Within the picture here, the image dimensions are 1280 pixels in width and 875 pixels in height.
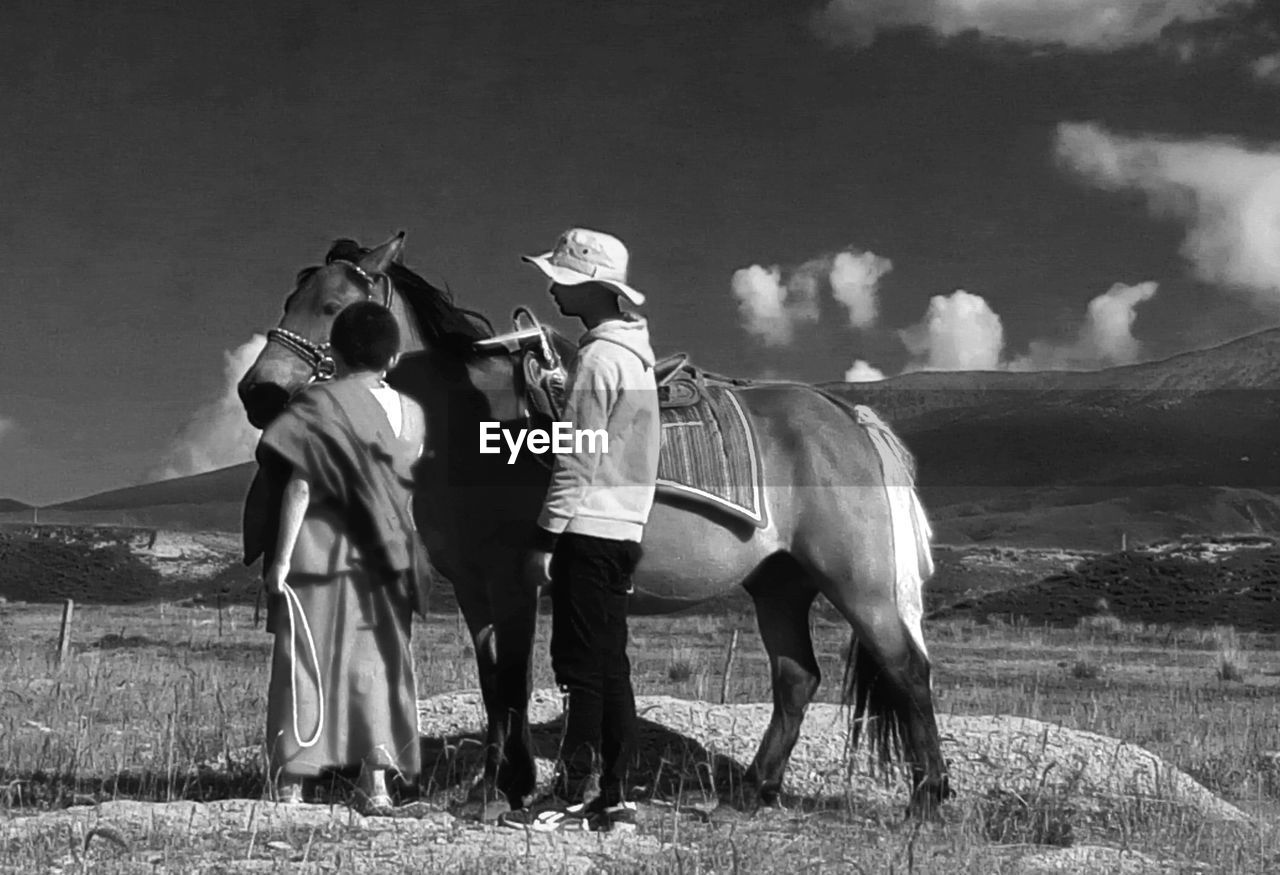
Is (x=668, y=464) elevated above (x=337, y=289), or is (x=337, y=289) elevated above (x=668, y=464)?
(x=337, y=289)

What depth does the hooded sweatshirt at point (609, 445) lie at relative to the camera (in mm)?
6016

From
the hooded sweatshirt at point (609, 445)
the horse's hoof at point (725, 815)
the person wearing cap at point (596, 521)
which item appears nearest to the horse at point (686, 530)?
the horse's hoof at point (725, 815)

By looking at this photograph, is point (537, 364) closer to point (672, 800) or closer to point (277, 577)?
point (277, 577)

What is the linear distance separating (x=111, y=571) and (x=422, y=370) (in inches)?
2091

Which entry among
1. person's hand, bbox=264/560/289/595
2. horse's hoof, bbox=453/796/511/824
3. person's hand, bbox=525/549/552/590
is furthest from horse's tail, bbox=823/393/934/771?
person's hand, bbox=264/560/289/595

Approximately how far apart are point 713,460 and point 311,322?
6.76 feet

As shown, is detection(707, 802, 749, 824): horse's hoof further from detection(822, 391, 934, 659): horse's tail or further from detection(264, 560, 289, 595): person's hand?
detection(264, 560, 289, 595): person's hand

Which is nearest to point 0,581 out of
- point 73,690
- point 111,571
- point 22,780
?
point 111,571

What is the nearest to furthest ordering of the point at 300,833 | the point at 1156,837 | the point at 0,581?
the point at 300,833 → the point at 1156,837 → the point at 0,581

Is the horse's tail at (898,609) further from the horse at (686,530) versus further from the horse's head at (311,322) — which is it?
the horse's head at (311,322)

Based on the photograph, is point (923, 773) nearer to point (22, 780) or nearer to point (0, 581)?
point (22, 780)

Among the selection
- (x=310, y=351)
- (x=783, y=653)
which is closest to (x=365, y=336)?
(x=310, y=351)

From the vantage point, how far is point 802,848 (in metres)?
6.14

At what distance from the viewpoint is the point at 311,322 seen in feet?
23.5
